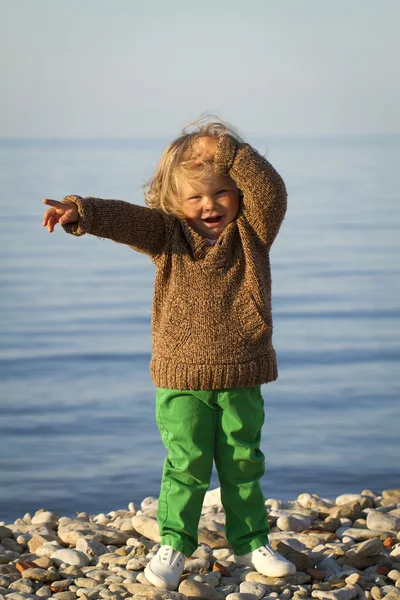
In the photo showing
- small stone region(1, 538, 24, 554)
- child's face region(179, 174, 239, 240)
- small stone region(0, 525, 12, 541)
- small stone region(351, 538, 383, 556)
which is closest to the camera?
child's face region(179, 174, 239, 240)

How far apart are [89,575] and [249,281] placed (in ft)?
3.93

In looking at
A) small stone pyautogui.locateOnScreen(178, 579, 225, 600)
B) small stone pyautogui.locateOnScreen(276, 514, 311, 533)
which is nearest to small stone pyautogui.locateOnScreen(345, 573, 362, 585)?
small stone pyautogui.locateOnScreen(178, 579, 225, 600)

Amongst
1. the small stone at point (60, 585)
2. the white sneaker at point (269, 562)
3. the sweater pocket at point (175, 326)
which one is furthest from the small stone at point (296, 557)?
the sweater pocket at point (175, 326)

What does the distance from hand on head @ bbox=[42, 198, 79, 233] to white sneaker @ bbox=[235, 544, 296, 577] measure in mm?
1345

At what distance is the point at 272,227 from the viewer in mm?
4035

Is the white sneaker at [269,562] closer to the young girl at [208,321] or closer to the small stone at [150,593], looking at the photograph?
the young girl at [208,321]

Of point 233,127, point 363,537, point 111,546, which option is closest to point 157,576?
point 111,546

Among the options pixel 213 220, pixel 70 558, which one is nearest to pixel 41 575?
pixel 70 558

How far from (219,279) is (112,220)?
42 centimetres

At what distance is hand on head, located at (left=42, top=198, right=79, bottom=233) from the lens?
12.6 ft

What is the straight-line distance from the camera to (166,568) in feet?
13.0

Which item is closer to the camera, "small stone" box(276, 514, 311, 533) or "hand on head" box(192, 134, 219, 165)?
"hand on head" box(192, 134, 219, 165)

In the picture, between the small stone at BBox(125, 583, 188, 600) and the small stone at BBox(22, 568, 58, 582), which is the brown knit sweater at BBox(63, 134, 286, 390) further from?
the small stone at BBox(22, 568, 58, 582)

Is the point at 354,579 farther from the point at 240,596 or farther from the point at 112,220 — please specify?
the point at 112,220
